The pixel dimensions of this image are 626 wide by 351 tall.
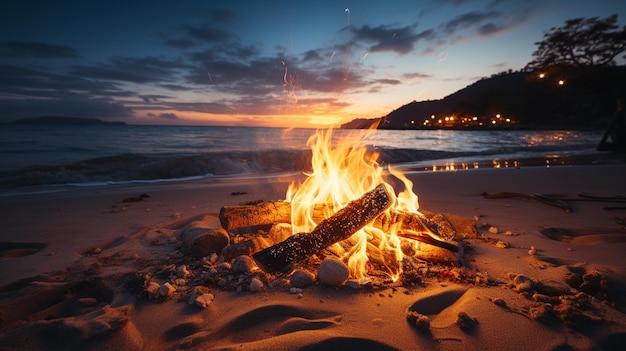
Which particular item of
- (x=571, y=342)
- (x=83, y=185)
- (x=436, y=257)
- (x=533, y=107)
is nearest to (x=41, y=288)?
(x=436, y=257)

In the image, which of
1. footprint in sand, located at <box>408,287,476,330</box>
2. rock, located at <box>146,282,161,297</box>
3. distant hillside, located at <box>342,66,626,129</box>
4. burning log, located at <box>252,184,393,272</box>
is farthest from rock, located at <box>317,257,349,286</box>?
distant hillside, located at <box>342,66,626,129</box>

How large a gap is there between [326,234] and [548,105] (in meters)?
96.4

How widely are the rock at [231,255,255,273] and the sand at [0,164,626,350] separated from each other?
5 cm

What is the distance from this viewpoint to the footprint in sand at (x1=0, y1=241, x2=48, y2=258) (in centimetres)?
433

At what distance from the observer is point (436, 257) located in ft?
12.1

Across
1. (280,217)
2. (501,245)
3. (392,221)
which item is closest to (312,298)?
(392,221)

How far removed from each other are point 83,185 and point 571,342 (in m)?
14.5

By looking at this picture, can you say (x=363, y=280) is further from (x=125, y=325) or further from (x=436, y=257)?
(x=125, y=325)

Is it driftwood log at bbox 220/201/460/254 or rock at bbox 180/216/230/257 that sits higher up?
driftwood log at bbox 220/201/460/254

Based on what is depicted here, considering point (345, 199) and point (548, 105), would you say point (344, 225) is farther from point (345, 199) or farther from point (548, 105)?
point (548, 105)

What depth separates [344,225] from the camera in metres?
3.67

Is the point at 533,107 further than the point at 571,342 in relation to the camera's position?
Result: Yes

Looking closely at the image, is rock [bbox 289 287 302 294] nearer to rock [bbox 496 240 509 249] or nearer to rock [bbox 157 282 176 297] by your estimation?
rock [bbox 157 282 176 297]

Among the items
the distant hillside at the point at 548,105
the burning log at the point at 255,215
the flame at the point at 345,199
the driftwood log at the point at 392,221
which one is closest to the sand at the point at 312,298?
the driftwood log at the point at 392,221
